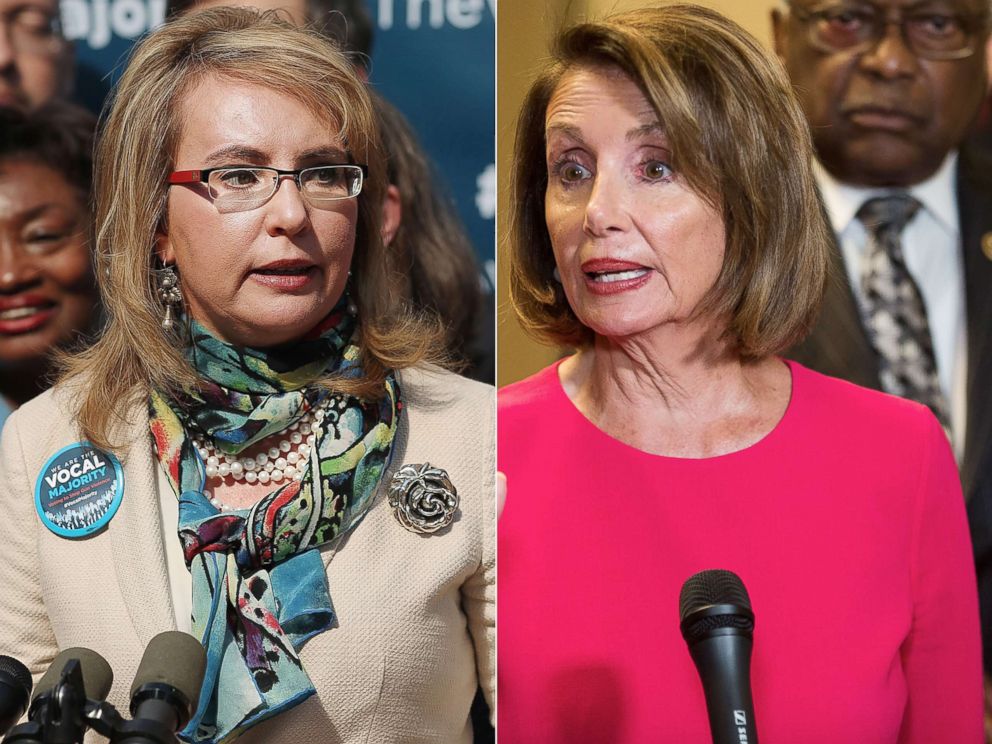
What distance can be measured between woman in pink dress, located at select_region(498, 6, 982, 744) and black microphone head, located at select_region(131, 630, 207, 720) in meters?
0.72

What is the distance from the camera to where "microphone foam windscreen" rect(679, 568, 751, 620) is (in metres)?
1.84

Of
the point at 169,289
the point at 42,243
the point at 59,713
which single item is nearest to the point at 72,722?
the point at 59,713

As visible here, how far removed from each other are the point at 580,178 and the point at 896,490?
0.88m

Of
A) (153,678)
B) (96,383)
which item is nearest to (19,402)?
(96,383)

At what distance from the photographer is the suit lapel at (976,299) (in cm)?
251

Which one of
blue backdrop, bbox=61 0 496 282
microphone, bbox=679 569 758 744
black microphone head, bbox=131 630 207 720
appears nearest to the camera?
A: microphone, bbox=679 569 758 744

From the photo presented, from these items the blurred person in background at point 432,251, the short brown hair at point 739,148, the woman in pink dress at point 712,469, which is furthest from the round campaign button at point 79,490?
the short brown hair at point 739,148

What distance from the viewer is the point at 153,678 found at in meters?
1.98

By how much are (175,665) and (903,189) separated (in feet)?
5.43

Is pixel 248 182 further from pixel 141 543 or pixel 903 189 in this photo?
pixel 903 189

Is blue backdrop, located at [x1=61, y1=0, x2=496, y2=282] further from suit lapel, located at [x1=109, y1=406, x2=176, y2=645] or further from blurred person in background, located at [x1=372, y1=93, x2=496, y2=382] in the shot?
suit lapel, located at [x1=109, y1=406, x2=176, y2=645]

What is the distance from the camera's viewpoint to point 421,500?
8.54ft

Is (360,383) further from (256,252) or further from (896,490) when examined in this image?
(896,490)

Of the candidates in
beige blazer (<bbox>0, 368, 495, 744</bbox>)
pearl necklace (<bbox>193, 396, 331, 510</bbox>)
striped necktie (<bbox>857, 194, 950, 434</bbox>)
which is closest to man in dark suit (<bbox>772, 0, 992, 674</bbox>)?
striped necktie (<bbox>857, 194, 950, 434</bbox>)
